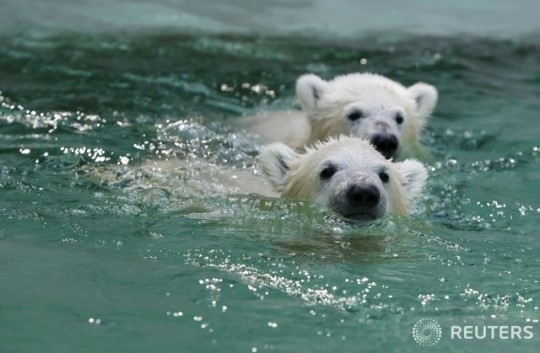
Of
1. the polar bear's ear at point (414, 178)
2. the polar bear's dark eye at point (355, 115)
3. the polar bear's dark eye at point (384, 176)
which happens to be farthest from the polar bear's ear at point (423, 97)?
the polar bear's dark eye at point (384, 176)

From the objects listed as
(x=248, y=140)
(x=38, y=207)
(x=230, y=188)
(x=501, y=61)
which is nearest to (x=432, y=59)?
(x=501, y=61)

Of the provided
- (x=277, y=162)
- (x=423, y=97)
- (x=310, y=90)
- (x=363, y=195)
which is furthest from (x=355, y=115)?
(x=363, y=195)

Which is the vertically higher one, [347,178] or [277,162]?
[277,162]

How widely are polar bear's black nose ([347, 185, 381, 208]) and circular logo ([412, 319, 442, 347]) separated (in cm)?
119

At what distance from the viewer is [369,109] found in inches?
312

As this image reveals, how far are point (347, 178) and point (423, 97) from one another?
2948 mm

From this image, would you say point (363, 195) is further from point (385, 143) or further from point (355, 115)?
point (355, 115)

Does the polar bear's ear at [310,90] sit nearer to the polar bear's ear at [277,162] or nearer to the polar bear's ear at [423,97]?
the polar bear's ear at [423,97]

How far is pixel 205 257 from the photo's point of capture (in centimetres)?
521

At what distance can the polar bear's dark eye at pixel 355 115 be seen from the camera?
796cm

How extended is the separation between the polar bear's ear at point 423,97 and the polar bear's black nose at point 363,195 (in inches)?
117

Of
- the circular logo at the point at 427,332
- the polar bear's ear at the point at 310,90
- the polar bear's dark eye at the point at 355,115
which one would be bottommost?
the circular logo at the point at 427,332

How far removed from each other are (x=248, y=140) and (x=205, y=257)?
10.9 feet

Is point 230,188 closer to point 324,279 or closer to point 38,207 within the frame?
point 38,207
